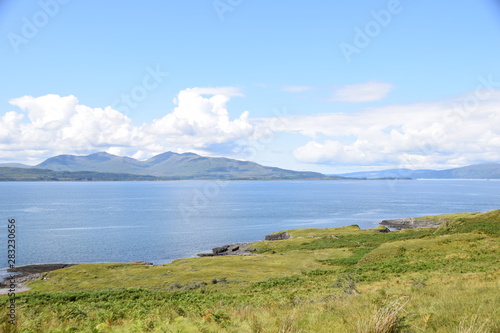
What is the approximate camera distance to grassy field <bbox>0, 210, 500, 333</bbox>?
10781 millimetres

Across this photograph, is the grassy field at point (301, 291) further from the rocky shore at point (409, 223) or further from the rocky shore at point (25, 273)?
the rocky shore at point (409, 223)

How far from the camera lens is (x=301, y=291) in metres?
30.0

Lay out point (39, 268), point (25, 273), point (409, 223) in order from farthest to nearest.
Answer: point (409, 223), point (39, 268), point (25, 273)

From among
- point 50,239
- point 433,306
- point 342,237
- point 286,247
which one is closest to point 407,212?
point 342,237

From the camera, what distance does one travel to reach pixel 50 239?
3900 inches

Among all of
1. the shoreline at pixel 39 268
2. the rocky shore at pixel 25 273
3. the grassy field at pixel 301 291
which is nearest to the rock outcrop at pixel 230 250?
the shoreline at pixel 39 268

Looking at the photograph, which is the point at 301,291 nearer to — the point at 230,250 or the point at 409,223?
the point at 230,250

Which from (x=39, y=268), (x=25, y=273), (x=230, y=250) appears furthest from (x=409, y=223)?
(x=25, y=273)

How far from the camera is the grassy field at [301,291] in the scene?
1078cm

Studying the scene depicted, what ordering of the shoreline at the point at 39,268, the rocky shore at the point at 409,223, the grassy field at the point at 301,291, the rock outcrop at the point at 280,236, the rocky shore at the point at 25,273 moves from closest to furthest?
the grassy field at the point at 301,291
the rocky shore at the point at 25,273
the shoreline at the point at 39,268
the rock outcrop at the point at 280,236
the rocky shore at the point at 409,223

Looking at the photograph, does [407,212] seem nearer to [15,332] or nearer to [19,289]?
[19,289]

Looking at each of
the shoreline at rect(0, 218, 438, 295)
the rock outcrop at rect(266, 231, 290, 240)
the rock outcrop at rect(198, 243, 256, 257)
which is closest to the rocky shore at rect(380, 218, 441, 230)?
the shoreline at rect(0, 218, 438, 295)

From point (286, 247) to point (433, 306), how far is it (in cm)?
7183

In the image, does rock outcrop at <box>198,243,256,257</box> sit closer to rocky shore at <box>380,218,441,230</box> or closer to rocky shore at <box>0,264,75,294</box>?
rocky shore at <box>0,264,75,294</box>
